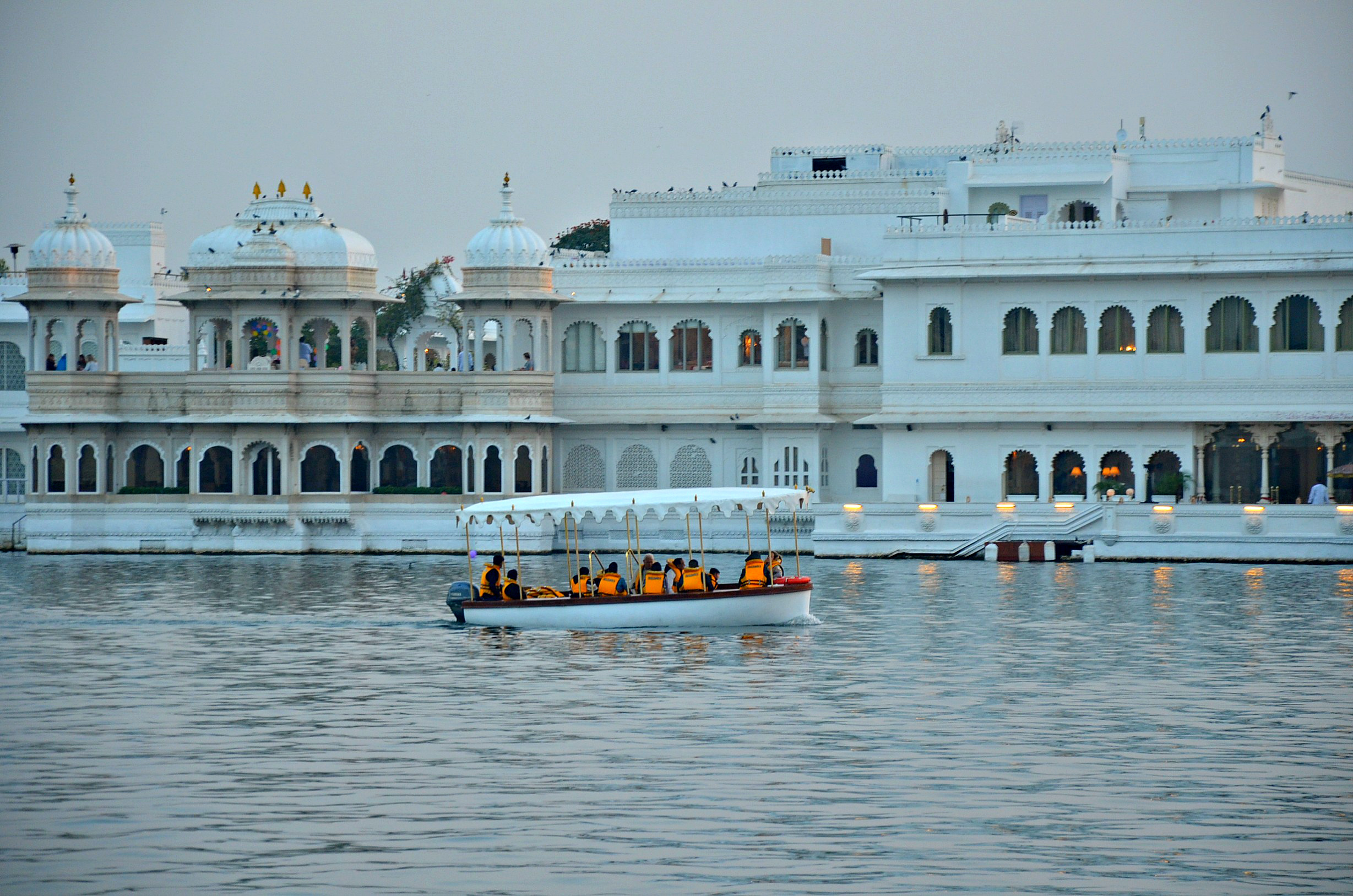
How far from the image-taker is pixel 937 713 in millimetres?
22797

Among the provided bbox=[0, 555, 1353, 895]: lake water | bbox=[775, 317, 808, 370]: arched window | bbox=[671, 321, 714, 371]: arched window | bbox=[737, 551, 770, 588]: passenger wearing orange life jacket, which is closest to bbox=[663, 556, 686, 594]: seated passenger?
bbox=[0, 555, 1353, 895]: lake water

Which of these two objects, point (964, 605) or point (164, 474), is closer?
point (964, 605)

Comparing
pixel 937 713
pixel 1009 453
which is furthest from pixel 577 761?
pixel 1009 453

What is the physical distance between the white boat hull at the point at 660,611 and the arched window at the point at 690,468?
20.5m

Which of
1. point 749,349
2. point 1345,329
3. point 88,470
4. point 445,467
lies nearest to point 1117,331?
point 1345,329

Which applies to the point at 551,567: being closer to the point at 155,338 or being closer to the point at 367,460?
the point at 367,460

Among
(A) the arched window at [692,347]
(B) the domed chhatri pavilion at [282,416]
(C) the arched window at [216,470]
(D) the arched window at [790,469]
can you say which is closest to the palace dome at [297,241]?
(B) the domed chhatri pavilion at [282,416]

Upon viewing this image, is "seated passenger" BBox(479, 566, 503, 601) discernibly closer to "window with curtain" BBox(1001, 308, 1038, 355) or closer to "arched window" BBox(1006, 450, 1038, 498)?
"arched window" BBox(1006, 450, 1038, 498)

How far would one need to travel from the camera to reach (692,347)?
52344mm

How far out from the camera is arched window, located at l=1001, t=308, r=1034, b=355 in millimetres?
48125

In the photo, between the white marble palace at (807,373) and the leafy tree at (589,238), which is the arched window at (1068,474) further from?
the leafy tree at (589,238)

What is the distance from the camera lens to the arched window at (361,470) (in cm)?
5075

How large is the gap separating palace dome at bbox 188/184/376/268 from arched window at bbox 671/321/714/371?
753 cm

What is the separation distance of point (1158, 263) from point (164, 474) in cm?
2361
